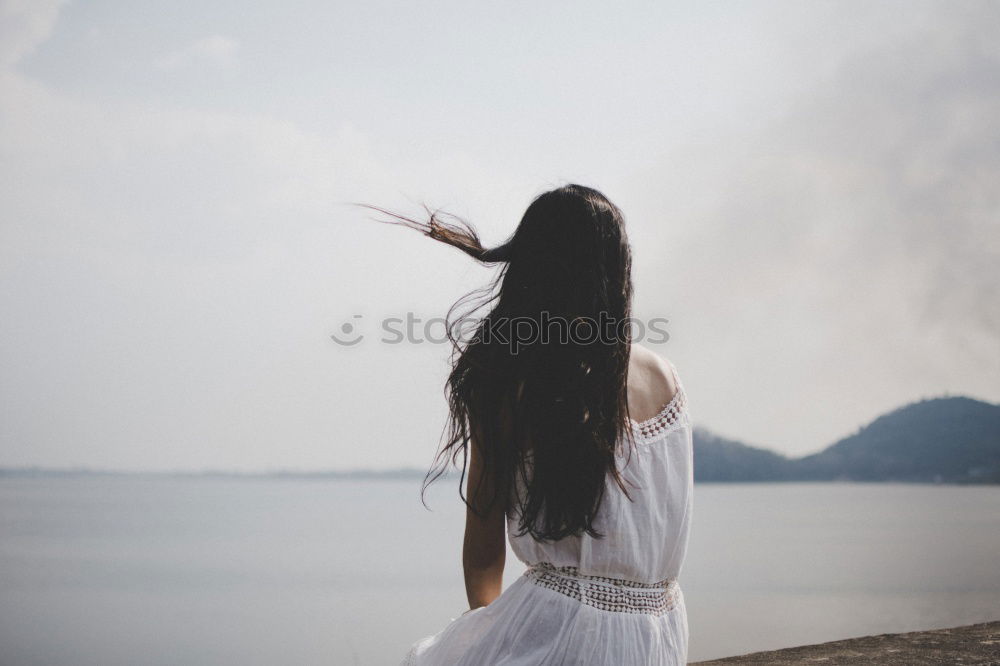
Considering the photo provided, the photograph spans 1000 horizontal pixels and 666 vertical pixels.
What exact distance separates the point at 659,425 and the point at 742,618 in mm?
11539

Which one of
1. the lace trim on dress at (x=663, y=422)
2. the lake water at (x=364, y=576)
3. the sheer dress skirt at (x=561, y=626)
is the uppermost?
the lace trim on dress at (x=663, y=422)

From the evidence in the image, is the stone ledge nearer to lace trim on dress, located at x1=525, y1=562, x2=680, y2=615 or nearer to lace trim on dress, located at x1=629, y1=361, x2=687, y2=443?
lace trim on dress, located at x1=525, y1=562, x2=680, y2=615

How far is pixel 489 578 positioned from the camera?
1507 mm

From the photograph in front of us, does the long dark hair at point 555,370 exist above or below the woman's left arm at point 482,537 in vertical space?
above

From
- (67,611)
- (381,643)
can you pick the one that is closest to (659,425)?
(381,643)

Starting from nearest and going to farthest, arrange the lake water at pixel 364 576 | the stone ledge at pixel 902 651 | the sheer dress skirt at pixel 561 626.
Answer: the sheer dress skirt at pixel 561 626 → the stone ledge at pixel 902 651 → the lake water at pixel 364 576

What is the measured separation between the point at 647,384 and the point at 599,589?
372mm

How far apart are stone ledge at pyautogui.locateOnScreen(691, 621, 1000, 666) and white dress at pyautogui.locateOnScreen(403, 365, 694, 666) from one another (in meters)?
1.22

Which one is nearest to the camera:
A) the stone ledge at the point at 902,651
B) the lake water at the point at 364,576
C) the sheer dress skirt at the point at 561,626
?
the sheer dress skirt at the point at 561,626

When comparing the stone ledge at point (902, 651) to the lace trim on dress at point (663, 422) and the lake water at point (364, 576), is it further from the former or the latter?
the lake water at point (364, 576)

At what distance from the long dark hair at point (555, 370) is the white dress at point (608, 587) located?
4cm

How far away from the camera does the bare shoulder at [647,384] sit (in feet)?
4.78

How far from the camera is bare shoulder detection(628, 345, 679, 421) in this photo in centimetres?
146

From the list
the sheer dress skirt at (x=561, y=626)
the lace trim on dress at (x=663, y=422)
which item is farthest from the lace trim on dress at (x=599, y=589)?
the lace trim on dress at (x=663, y=422)
